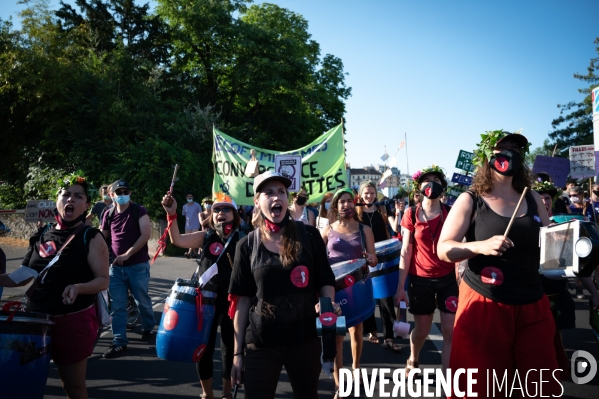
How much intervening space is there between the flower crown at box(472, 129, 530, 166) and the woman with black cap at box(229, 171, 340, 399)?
121 centimetres

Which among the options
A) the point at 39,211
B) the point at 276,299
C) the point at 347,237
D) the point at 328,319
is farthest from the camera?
the point at 39,211

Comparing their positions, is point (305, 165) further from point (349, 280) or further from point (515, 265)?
point (515, 265)

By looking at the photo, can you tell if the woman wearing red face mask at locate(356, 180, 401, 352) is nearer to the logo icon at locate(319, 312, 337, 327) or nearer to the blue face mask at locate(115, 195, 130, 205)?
the blue face mask at locate(115, 195, 130, 205)

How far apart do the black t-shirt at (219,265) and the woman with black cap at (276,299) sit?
1.01 meters

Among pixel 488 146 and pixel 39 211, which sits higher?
pixel 488 146

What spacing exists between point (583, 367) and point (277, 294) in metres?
4.12

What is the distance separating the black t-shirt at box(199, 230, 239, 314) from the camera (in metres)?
3.87

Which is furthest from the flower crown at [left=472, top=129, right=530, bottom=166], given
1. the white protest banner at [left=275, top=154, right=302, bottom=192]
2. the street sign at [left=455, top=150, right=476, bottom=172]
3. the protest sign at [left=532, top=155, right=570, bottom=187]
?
the street sign at [left=455, top=150, right=476, bottom=172]

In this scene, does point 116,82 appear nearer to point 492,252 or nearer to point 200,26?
point 200,26

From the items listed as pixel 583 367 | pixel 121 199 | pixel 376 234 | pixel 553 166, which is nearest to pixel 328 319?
pixel 583 367

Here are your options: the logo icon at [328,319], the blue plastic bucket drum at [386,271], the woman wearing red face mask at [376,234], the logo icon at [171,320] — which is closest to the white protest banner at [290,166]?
the woman wearing red face mask at [376,234]

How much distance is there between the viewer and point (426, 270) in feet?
15.2

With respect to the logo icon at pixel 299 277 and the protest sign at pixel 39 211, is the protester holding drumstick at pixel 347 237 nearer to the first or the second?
the logo icon at pixel 299 277

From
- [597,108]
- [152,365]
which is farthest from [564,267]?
[597,108]
